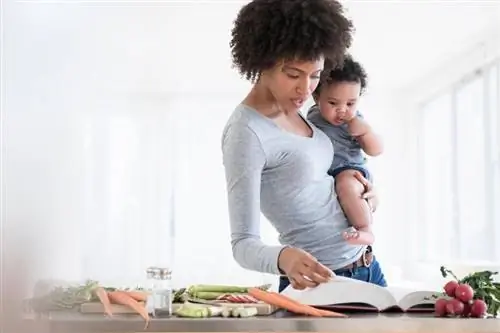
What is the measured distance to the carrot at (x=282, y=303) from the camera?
4.44 feet

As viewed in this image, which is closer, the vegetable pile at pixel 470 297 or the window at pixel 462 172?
the vegetable pile at pixel 470 297

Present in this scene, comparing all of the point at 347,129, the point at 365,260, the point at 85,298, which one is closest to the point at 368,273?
the point at 365,260

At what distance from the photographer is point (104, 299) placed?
136 cm

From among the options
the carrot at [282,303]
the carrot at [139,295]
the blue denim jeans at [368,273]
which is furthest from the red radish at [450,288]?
the carrot at [139,295]

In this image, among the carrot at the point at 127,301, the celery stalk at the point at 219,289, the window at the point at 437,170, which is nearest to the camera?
the carrot at the point at 127,301

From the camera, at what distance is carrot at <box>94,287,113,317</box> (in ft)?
4.40

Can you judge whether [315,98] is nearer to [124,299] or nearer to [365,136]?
[365,136]

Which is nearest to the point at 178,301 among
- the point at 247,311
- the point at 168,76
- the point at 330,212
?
the point at 247,311

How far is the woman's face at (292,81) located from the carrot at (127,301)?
386mm

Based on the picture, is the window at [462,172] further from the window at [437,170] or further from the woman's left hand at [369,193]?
the woman's left hand at [369,193]

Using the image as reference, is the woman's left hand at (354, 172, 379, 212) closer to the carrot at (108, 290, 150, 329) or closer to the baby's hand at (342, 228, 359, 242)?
the baby's hand at (342, 228, 359, 242)

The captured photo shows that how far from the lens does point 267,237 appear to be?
143 centimetres

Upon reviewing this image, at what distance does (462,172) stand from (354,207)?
296mm

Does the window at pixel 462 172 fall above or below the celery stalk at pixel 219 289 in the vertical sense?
above
